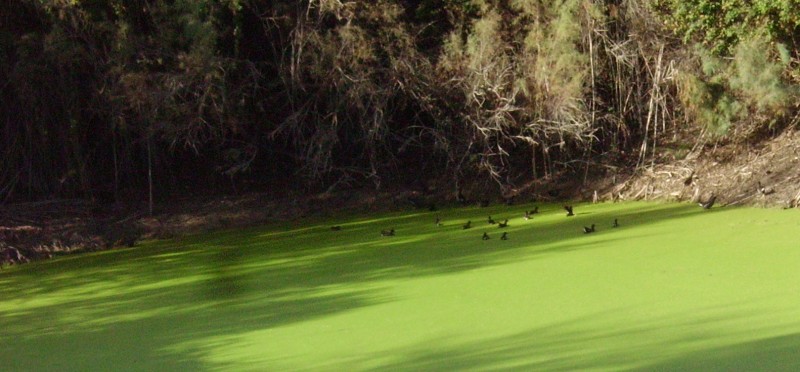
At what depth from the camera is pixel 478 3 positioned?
12.4 m

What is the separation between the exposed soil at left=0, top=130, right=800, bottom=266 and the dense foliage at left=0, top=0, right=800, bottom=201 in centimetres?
30

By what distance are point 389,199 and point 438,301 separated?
19.4ft

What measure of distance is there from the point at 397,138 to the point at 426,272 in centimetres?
517

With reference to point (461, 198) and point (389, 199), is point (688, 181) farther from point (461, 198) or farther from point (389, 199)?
point (389, 199)

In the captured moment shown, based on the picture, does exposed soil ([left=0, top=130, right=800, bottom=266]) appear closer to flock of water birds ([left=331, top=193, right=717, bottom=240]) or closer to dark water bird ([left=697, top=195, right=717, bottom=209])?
dark water bird ([left=697, top=195, right=717, bottom=209])

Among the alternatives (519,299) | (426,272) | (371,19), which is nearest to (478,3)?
(371,19)

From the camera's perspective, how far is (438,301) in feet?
21.6

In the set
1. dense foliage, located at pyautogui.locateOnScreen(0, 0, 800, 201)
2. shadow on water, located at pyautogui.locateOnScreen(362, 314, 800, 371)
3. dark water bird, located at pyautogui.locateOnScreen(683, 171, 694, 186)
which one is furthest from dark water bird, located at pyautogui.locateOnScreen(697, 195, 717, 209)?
shadow on water, located at pyautogui.locateOnScreen(362, 314, 800, 371)

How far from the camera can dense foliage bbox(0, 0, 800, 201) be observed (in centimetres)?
1139

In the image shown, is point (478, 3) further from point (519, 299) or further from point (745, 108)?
point (519, 299)

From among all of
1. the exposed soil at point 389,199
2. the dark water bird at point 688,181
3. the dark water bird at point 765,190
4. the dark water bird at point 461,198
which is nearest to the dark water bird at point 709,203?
the exposed soil at point 389,199

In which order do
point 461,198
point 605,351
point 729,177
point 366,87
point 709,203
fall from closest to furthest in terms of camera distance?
point 605,351 < point 709,203 < point 729,177 < point 366,87 < point 461,198

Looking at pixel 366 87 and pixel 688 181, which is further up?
pixel 366 87

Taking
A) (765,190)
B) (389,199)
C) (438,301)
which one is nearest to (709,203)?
(765,190)
